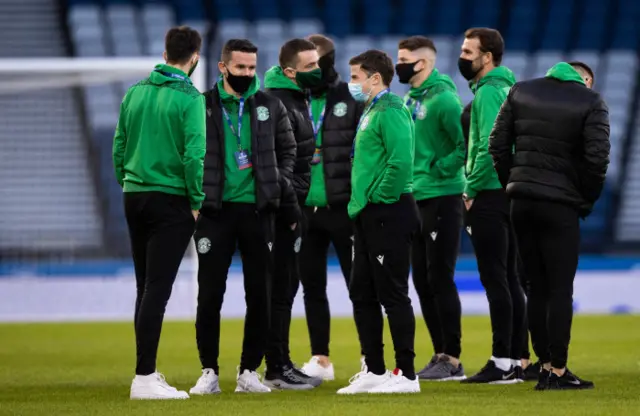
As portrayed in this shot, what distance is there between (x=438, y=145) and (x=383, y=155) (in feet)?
4.62

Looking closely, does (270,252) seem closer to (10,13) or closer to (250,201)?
(250,201)

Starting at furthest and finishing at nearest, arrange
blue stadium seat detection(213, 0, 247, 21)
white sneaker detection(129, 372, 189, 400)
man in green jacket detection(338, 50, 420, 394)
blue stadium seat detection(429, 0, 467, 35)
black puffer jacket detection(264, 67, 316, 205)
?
blue stadium seat detection(429, 0, 467, 35) → blue stadium seat detection(213, 0, 247, 21) → black puffer jacket detection(264, 67, 316, 205) → man in green jacket detection(338, 50, 420, 394) → white sneaker detection(129, 372, 189, 400)

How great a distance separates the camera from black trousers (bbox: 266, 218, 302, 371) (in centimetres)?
751

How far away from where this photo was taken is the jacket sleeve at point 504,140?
6.74 metres

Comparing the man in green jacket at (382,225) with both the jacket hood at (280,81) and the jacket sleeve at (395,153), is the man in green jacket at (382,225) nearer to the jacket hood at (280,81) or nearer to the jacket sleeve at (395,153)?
the jacket sleeve at (395,153)

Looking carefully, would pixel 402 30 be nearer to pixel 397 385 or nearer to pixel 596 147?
pixel 596 147

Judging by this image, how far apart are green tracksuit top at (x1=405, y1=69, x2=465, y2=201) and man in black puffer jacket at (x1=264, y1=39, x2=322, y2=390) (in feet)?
2.53

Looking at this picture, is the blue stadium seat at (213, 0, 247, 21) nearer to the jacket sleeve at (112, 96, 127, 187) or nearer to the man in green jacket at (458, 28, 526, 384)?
the man in green jacket at (458, 28, 526, 384)

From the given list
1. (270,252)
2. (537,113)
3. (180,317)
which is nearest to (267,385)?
(270,252)

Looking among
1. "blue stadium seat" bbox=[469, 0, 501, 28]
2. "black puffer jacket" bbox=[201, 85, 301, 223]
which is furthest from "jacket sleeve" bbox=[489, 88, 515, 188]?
"blue stadium seat" bbox=[469, 0, 501, 28]

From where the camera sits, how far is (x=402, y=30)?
24.5 metres

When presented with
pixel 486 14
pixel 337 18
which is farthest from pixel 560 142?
pixel 486 14

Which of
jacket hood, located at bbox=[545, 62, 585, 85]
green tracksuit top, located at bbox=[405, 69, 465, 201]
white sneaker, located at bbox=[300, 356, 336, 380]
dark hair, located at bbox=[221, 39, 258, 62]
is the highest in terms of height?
dark hair, located at bbox=[221, 39, 258, 62]

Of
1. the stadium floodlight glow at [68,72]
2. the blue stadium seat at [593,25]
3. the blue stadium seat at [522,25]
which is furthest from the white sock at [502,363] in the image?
the blue stadium seat at [593,25]
